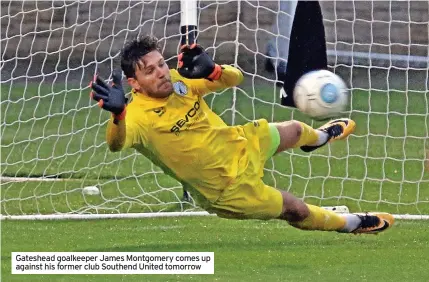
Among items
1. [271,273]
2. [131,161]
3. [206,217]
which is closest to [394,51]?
[131,161]

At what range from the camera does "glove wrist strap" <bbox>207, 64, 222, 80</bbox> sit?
21.3 ft

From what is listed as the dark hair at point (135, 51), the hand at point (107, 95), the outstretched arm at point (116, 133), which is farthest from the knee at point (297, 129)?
the hand at point (107, 95)

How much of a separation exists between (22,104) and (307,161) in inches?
155

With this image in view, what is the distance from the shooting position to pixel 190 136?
21.3ft

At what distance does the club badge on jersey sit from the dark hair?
27 cm

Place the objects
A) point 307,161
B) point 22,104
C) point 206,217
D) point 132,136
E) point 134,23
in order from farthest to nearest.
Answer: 1. point 134,23
2. point 22,104
3. point 307,161
4. point 206,217
5. point 132,136

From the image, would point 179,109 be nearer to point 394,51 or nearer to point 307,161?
point 307,161

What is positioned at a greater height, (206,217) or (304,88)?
(304,88)

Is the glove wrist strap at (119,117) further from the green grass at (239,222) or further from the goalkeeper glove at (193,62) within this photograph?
the green grass at (239,222)

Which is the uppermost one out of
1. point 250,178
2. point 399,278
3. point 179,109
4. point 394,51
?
point 394,51

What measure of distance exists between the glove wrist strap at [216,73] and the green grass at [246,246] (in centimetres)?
125

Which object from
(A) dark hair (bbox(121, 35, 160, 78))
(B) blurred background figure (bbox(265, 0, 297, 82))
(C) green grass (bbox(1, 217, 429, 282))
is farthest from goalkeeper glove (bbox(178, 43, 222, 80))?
(B) blurred background figure (bbox(265, 0, 297, 82))

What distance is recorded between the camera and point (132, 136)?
6184mm

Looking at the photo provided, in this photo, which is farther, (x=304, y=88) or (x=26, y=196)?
(x=26, y=196)
